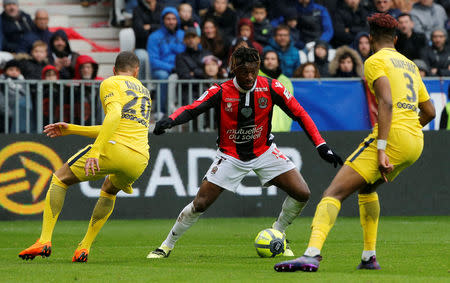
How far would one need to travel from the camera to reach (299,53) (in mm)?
17906

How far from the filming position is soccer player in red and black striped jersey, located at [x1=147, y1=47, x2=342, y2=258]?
9836mm

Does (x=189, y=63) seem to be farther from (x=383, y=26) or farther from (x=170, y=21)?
(x=383, y=26)

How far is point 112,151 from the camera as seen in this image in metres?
9.37

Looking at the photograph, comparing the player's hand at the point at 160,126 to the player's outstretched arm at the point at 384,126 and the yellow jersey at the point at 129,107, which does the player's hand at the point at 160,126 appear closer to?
the yellow jersey at the point at 129,107

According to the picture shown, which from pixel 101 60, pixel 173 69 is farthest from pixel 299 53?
pixel 101 60

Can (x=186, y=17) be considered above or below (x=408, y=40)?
above

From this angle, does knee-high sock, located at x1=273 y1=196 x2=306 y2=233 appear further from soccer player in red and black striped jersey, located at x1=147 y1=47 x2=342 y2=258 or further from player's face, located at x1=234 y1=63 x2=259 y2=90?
player's face, located at x1=234 y1=63 x2=259 y2=90

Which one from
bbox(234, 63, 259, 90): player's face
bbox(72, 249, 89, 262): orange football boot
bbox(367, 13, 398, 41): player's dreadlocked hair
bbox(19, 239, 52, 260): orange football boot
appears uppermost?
bbox(367, 13, 398, 41): player's dreadlocked hair

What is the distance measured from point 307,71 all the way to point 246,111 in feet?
21.3

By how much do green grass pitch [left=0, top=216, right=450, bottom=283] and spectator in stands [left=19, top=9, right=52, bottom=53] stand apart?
14.5ft

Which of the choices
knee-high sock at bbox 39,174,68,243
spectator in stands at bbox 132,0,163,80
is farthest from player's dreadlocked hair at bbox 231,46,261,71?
spectator in stands at bbox 132,0,163,80

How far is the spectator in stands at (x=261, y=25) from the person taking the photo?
18.3m

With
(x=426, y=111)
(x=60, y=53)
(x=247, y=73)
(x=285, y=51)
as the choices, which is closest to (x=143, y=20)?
(x=60, y=53)

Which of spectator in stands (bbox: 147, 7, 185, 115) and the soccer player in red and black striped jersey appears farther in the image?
spectator in stands (bbox: 147, 7, 185, 115)
